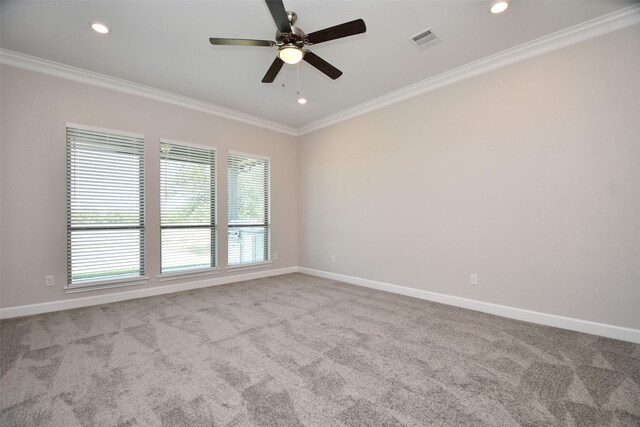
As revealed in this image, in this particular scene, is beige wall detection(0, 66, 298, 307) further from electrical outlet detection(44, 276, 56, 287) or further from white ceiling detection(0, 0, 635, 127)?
white ceiling detection(0, 0, 635, 127)

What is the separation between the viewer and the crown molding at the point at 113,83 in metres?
3.20

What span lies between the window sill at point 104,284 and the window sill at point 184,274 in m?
0.23

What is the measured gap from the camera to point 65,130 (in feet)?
11.5

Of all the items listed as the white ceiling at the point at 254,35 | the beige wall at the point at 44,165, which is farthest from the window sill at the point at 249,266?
the white ceiling at the point at 254,35

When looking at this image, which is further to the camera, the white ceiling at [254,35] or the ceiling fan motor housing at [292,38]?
the white ceiling at [254,35]

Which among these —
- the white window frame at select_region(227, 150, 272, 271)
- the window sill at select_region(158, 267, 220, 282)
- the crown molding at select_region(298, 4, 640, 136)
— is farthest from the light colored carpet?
the crown molding at select_region(298, 4, 640, 136)

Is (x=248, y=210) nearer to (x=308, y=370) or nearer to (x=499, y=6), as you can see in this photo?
(x=308, y=370)

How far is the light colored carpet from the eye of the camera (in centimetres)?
166

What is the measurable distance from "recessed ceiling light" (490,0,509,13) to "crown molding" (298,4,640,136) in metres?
0.83

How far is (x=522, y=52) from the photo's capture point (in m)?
3.07

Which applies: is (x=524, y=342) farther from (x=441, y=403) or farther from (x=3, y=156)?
(x=3, y=156)

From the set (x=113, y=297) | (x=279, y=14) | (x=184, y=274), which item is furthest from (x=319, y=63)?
(x=113, y=297)

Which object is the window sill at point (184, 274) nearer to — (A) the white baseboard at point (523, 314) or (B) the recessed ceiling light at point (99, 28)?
(A) the white baseboard at point (523, 314)

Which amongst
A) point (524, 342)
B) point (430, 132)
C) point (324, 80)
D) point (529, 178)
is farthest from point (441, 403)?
point (324, 80)
